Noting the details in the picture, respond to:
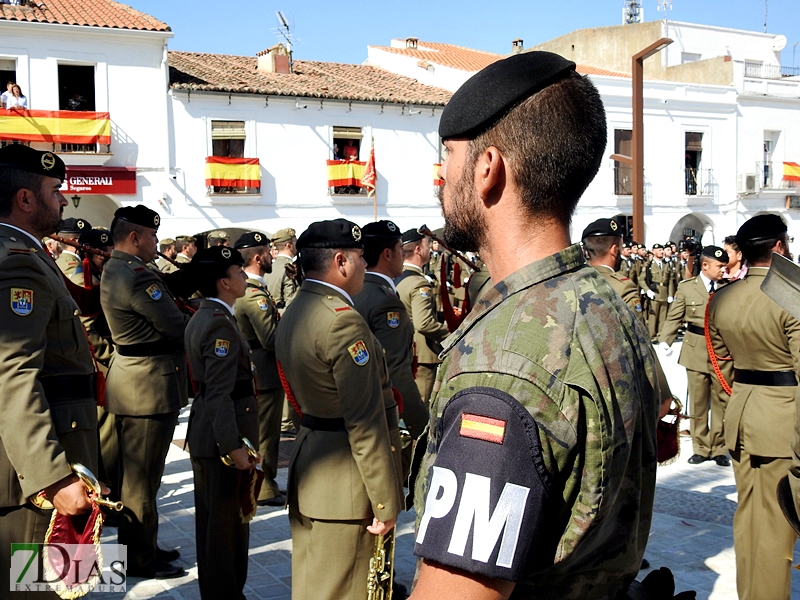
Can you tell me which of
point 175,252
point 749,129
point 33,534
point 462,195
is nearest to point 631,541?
point 462,195

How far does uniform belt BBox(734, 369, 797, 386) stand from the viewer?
4.27 meters

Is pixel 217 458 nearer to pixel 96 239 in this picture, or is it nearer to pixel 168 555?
pixel 168 555

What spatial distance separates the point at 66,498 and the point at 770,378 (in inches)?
145

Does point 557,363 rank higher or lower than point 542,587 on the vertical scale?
higher

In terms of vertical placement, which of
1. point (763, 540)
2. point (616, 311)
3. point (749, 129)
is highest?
point (749, 129)

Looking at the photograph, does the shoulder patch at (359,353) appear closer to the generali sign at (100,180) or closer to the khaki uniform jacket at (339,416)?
the khaki uniform jacket at (339,416)

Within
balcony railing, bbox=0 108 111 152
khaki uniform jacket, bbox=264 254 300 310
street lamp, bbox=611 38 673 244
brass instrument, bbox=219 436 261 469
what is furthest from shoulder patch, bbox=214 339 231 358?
balcony railing, bbox=0 108 111 152

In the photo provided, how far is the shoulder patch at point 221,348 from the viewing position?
4.29 meters

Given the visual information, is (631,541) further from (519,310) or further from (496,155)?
(496,155)

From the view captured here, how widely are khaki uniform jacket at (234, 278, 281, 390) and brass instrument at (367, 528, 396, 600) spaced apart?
3728 mm

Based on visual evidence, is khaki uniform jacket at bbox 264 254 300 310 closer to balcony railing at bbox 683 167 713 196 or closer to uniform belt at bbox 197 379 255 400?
uniform belt at bbox 197 379 255 400

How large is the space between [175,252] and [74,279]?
4921 mm

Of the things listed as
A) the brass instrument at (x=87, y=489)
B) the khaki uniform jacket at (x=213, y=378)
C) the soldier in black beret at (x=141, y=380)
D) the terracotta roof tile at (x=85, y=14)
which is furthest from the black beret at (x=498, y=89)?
the terracotta roof tile at (x=85, y=14)

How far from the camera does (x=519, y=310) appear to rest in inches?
54.8
